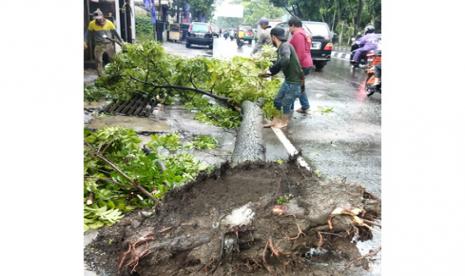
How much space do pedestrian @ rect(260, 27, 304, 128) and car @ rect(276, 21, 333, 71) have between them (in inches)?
15.3

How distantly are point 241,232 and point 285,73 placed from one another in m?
3.95

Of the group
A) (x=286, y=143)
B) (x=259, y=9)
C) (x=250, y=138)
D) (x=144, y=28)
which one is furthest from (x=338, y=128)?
(x=144, y=28)

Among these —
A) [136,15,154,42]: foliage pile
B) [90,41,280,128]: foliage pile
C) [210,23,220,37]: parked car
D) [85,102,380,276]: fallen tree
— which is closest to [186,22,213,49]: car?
[210,23,220,37]: parked car

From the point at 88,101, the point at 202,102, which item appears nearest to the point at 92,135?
the point at 88,101

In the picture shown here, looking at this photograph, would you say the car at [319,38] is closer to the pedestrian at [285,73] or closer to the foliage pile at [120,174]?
the pedestrian at [285,73]

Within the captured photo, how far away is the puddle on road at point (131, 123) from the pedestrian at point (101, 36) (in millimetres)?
466

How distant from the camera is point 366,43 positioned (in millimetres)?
3582

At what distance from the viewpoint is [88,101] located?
138 inches

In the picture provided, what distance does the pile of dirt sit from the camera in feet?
6.97

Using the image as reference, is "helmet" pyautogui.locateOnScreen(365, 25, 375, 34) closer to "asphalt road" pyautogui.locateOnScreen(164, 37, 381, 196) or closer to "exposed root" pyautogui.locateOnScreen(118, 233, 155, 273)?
"asphalt road" pyautogui.locateOnScreen(164, 37, 381, 196)

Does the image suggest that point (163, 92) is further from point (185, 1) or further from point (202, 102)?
point (185, 1)

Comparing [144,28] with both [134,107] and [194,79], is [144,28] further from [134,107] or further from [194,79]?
[194,79]

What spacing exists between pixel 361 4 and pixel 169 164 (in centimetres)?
206

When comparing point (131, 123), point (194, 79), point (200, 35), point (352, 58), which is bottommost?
point (131, 123)
